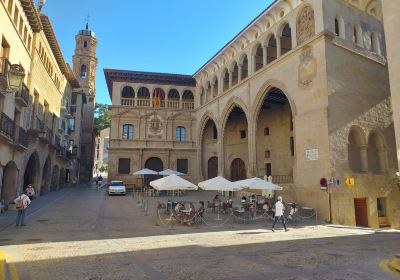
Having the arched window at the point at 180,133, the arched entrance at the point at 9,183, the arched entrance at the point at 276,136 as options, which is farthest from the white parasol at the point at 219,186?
the arched window at the point at 180,133

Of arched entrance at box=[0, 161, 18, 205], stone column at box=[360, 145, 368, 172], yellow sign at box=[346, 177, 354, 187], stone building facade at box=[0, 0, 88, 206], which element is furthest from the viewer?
stone column at box=[360, 145, 368, 172]

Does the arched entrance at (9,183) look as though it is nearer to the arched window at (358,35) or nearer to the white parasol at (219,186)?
the white parasol at (219,186)

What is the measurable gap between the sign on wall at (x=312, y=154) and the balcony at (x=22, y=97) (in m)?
17.8

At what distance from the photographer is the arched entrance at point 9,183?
18703 mm

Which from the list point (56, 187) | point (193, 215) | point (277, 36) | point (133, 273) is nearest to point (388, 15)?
point (277, 36)

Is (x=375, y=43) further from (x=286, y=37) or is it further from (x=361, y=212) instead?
(x=361, y=212)

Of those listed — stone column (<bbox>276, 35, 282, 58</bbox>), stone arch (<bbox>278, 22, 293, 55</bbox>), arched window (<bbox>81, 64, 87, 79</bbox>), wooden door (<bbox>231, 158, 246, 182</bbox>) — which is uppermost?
arched window (<bbox>81, 64, 87, 79</bbox>)

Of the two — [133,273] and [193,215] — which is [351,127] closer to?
[193,215]

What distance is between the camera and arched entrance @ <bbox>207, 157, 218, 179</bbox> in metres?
37.7

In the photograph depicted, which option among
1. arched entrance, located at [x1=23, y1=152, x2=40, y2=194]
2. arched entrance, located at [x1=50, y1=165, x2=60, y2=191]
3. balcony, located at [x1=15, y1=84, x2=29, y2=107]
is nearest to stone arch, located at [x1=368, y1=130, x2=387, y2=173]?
balcony, located at [x1=15, y1=84, x2=29, y2=107]

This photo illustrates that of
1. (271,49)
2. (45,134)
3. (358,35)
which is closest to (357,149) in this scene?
(358,35)

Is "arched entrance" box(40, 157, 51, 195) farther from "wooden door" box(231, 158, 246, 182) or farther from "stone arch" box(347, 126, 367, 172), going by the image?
"stone arch" box(347, 126, 367, 172)

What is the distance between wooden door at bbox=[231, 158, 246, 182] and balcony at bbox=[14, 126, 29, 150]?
71.7 ft

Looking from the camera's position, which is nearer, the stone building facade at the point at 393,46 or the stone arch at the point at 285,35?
the stone building facade at the point at 393,46
